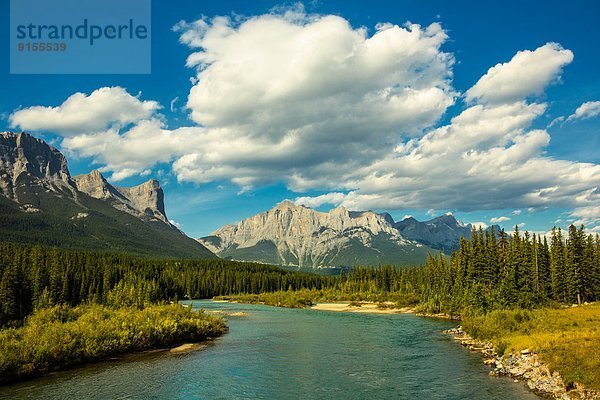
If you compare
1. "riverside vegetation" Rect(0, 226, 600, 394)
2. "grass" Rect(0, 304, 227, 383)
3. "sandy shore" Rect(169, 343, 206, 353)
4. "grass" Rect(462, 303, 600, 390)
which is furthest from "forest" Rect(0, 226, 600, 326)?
"sandy shore" Rect(169, 343, 206, 353)

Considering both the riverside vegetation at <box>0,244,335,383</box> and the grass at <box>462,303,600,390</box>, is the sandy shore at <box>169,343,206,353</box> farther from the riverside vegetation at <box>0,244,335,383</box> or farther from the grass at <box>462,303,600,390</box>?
the grass at <box>462,303,600,390</box>

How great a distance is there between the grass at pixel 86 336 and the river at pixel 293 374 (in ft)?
7.01

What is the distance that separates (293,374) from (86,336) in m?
27.0

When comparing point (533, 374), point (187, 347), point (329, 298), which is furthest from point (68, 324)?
point (329, 298)

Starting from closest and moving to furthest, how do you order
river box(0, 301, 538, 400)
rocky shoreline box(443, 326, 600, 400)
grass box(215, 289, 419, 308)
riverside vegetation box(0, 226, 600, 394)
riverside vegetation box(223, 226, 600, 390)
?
rocky shoreline box(443, 326, 600, 400), river box(0, 301, 538, 400), riverside vegetation box(223, 226, 600, 390), riverside vegetation box(0, 226, 600, 394), grass box(215, 289, 419, 308)

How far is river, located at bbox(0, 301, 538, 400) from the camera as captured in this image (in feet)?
124

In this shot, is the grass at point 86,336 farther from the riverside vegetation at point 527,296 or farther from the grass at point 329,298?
the grass at point 329,298

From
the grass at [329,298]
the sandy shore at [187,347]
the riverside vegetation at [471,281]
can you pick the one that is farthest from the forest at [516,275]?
the sandy shore at [187,347]

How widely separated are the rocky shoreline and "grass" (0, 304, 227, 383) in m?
44.8

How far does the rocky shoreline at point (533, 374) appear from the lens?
1318 inches

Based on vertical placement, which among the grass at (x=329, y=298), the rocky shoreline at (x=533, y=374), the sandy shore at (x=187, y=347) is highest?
the rocky shoreline at (x=533, y=374)

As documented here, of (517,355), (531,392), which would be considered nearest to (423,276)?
(517,355)

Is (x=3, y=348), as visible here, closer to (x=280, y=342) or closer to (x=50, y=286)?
(x=280, y=342)

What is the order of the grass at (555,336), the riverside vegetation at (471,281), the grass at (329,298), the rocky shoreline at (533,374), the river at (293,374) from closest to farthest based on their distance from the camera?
the rocky shoreline at (533,374) < the grass at (555,336) < the river at (293,374) < the riverside vegetation at (471,281) < the grass at (329,298)
